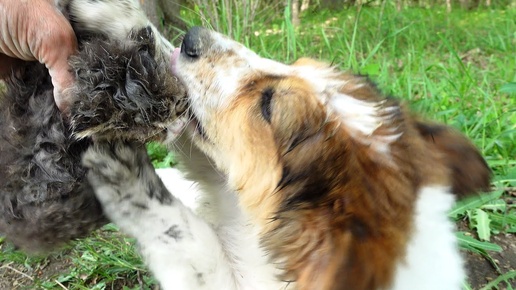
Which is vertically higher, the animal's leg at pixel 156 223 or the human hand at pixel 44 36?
the human hand at pixel 44 36

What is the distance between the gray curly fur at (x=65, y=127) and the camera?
1.56 m

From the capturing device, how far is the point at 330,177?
1630 mm

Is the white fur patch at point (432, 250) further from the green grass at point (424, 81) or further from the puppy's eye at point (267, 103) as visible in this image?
the puppy's eye at point (267, 103)

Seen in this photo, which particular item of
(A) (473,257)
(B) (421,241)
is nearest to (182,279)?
(B) (421,241)

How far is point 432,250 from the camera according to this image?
1745mm

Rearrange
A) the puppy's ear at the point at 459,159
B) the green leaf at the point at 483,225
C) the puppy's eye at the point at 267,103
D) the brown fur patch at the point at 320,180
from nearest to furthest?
the brown fur patch at the point at 320,180, the puppy's eye at the point at 267,103, the puppy's ear at the point at 459,159, the green leaf at the point at 483,225

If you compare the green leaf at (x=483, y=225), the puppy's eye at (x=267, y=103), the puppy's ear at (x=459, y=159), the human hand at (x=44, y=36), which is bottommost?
the green leaf at (x=483, y=225)

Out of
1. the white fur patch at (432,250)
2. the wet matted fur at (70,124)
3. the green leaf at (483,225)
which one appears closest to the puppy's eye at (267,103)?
the wet matted fur at (70,124)

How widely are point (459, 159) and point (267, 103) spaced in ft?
2.52

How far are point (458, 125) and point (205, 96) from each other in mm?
2031

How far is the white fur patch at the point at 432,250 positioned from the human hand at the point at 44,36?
1.17 m

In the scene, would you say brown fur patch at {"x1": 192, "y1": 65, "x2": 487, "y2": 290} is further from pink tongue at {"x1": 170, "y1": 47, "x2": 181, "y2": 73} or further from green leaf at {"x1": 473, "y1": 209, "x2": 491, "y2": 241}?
green leaf at {"x1": 473, "y1": 209, "x2": 491, "y2": 241}

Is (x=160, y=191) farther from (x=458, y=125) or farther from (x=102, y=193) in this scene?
(x=458, y=125)

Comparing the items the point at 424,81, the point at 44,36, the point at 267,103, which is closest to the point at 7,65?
the point at 44,36
